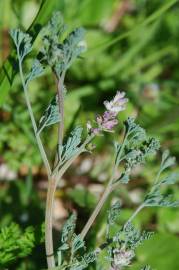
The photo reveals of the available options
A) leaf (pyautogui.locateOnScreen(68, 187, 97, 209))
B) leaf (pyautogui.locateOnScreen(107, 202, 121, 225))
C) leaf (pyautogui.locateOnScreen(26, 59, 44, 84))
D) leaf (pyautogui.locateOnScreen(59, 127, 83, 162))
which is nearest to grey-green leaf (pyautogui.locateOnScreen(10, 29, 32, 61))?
leaf (pyautogui.locateOnScreen(26, 59, 44, 84))

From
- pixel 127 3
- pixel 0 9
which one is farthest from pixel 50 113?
pixel 127 3

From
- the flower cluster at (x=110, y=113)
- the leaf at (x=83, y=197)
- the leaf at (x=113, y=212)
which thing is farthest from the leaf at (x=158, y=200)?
the leaf at (x=83, y=197)

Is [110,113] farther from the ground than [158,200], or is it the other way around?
[110,113]

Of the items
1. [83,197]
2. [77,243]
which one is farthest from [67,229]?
[83,197]

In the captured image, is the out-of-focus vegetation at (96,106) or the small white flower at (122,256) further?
the out-of-focus vegetation at (96,106)

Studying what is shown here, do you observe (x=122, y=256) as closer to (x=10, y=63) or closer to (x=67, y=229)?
(x=67, y=229)

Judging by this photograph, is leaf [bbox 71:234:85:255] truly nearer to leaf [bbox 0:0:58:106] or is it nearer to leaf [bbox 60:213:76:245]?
leaf [bbox 60:213:76:245]

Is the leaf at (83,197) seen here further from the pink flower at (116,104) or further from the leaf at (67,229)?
the pink flower at (116,104)

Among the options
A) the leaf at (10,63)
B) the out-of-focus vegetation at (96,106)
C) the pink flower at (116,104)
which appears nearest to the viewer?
the pink flower at (116,104)

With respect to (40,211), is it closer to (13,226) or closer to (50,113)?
(13,226)
